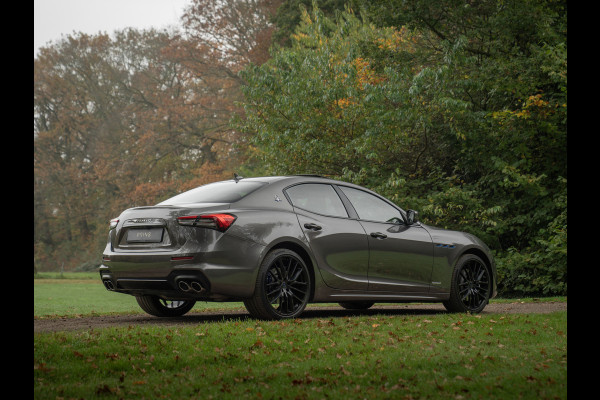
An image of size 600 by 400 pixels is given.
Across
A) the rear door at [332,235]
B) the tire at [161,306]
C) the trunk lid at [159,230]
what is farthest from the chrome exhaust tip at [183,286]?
the tire at [161,306]

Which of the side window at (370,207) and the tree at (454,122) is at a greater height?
the tree at (454,122)

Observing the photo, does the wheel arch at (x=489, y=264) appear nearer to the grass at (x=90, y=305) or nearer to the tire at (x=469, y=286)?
the tire at (x=469, y=286)

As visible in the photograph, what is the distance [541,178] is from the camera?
16297 mm

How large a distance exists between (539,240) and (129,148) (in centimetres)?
2786

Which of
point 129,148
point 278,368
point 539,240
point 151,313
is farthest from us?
point 129,148

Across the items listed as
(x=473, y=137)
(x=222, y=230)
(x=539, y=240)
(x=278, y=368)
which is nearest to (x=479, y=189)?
(x=473, y=137)

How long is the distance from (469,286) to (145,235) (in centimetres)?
446

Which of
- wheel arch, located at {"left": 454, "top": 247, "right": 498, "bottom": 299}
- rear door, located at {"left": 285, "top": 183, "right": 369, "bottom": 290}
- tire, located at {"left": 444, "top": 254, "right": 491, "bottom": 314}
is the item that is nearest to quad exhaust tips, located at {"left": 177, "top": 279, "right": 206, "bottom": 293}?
rear door, located at {"left": 285, "top": 183, "right": 369, "bottom": 290}

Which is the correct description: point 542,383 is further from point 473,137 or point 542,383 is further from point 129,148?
point 129,148

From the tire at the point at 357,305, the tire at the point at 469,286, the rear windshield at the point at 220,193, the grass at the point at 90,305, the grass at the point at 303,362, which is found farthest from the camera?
the grass at the point at 90,305

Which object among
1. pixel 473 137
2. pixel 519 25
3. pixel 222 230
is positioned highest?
pixel 519 25

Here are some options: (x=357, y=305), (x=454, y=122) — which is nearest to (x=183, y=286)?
(x=357, y=305)

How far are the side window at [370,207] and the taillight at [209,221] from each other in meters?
1.98

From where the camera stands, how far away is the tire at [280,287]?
767 centimetres
